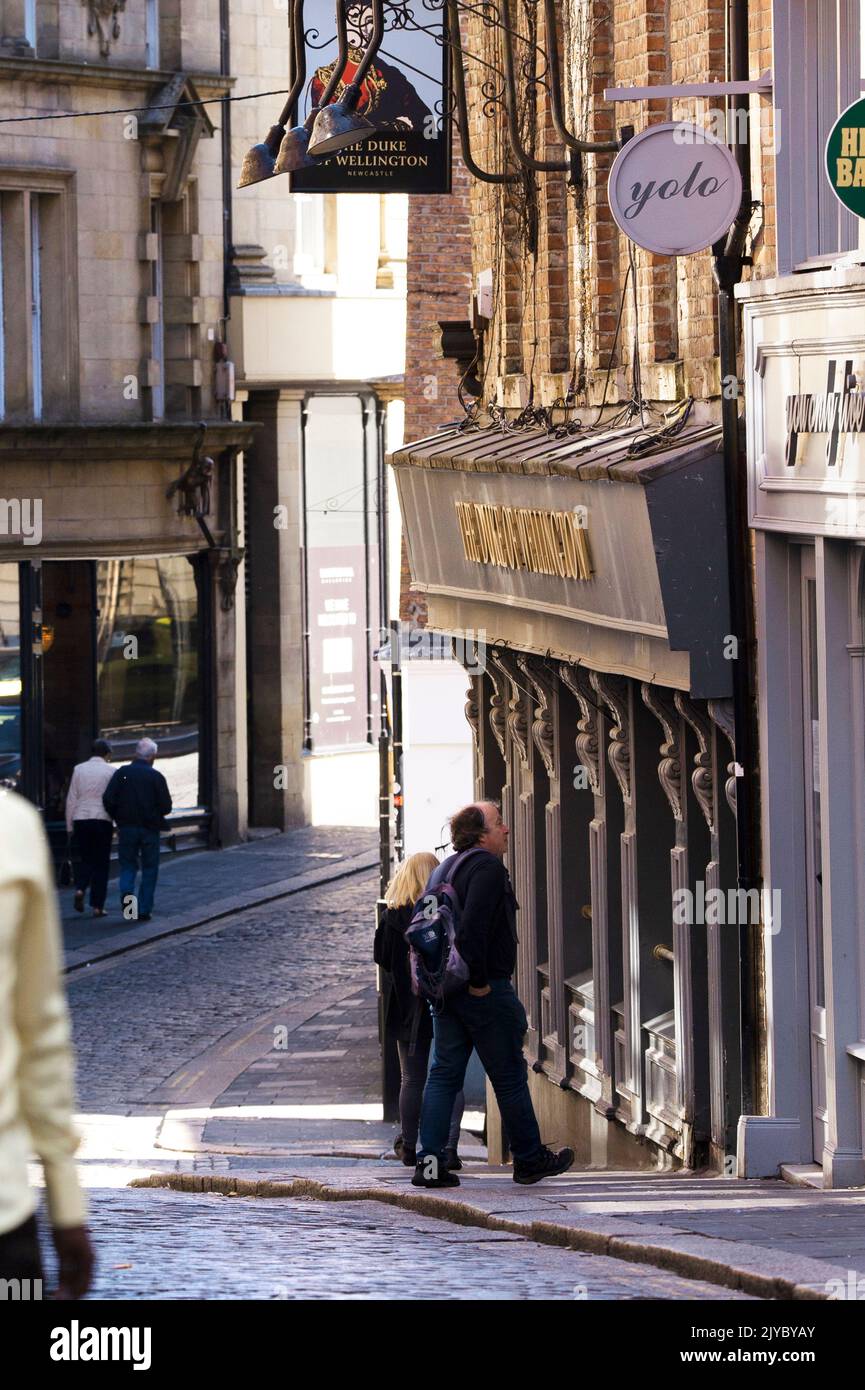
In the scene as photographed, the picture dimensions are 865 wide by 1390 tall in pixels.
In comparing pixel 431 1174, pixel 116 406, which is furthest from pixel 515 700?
pixel 116 406

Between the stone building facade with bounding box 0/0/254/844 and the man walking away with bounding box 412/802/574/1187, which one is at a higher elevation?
the stone building facade with bounding box 0/0/254/844

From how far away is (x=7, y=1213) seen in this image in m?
3.68

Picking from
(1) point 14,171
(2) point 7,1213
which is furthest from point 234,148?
(2) point 7,1213

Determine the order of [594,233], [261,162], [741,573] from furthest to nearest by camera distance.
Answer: [261,162] → [594,233] → [741,573]

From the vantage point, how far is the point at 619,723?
1230 cm

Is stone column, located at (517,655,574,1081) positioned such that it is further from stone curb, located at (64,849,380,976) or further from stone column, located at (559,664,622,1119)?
stone curb, located at (64,849,380,976)

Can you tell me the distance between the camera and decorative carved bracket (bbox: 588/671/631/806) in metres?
12.2

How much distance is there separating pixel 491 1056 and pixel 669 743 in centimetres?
180

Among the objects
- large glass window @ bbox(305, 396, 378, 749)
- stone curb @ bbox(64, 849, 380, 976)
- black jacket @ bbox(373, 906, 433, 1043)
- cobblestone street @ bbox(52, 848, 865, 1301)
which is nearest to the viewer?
cobblestone street @ bbox(52, 848, 865, 1301)

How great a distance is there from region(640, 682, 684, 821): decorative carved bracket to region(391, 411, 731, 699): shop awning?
0.19 m

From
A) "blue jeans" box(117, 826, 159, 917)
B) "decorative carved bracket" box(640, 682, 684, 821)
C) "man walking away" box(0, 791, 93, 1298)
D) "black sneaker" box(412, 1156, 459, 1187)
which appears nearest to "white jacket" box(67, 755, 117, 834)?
"blue jeans" box(117, 826, 159, 917)

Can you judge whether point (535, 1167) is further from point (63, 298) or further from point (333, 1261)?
point (63, 298)

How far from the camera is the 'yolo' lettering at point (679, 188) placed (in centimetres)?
1004
